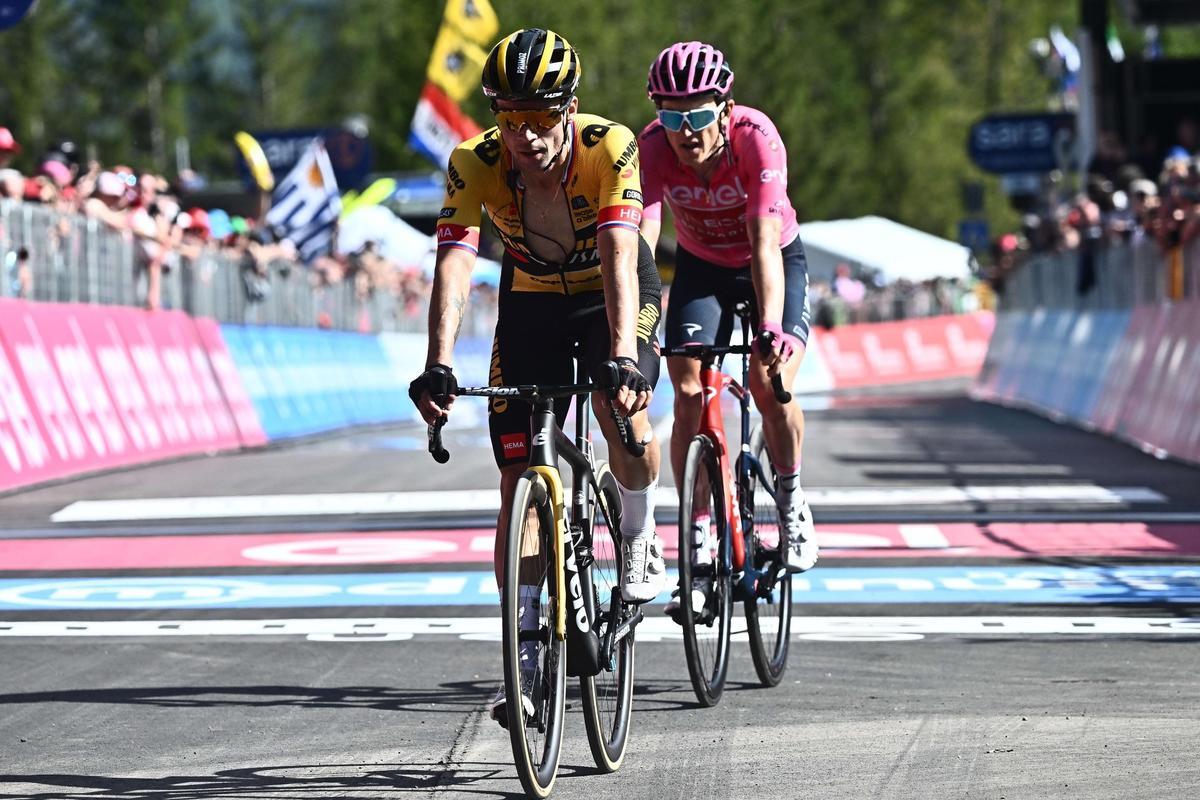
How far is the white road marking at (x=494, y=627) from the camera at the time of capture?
27.0 feet

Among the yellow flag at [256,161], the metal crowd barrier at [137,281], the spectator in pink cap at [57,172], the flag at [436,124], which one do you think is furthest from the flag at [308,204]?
the spectator in pink cap at [57,172]

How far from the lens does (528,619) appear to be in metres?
5.41

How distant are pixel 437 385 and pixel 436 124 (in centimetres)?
3447

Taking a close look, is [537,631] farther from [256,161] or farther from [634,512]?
[256,161]

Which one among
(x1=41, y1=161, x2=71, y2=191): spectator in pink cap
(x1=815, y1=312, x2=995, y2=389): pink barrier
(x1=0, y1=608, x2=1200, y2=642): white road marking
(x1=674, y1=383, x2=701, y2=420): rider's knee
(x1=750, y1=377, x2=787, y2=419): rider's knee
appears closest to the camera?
(x1=674, y1=383, x2=701, y2=420): rider's knee

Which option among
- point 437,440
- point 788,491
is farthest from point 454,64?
point 437,440

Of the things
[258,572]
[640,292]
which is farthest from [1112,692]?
[258,572]

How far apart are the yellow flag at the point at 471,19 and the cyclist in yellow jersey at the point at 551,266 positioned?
33.9 metres

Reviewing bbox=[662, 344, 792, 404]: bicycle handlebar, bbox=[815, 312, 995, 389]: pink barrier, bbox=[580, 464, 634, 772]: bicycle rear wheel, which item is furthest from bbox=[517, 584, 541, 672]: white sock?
bbox=[815, 312, 995, 389]: pink barrier

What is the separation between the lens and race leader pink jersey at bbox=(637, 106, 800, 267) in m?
7.29

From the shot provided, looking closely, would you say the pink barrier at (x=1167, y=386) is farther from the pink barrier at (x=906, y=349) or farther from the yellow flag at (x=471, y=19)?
the pink barrier at (x=906, y=349)

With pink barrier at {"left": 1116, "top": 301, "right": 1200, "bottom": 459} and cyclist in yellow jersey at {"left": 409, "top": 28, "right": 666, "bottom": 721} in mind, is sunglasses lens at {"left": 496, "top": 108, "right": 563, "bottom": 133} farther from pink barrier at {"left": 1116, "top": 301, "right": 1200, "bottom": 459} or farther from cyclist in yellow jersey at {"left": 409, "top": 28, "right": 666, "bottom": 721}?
pink barrier at {"left": 1116, "top": 301, "right": 1200, "bottom": 459}

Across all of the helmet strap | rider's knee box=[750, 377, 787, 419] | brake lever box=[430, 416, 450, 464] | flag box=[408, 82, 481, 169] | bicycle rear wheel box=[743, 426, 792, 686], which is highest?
flag box=[408, 82, 481, 169]

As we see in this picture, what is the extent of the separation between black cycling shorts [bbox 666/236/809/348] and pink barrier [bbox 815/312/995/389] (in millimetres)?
35411
